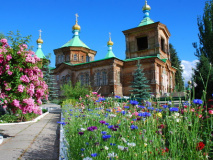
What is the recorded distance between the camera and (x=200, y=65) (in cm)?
1198

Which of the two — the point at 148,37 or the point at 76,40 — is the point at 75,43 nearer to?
the point at 76,40

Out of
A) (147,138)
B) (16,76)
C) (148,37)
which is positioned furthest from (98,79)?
(147,138)

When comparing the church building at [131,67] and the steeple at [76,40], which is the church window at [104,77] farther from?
the steeple at [76,40]

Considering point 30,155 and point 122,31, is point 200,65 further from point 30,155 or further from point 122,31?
point 122,31

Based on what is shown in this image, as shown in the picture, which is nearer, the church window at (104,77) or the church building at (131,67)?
the church building at (131,67)

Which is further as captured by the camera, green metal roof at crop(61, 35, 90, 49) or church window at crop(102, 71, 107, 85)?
green metal roof at crop(61, 35, 90, 49)

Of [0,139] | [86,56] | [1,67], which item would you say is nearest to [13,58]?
[1,67]

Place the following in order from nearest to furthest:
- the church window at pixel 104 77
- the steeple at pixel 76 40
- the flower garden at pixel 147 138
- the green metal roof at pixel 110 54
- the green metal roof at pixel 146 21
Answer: the flower garden at pixel 147 138 < the church window at pixel 104 77 < the green metal roof at pixel 146 21 < the green metal roof at pixel 110 54 < the steeple at pixel 76 40

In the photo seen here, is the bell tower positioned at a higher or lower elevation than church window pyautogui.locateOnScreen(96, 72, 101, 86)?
higher

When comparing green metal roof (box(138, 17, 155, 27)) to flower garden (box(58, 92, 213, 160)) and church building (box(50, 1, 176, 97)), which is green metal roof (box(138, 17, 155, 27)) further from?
flower garden (box(58, 92, 213, 160))

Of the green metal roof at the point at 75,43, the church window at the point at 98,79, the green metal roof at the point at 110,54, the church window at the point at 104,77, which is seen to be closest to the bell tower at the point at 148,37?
the church window at the point at 104,77

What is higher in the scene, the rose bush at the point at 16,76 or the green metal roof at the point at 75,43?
the green metal roof at the point at 75,43

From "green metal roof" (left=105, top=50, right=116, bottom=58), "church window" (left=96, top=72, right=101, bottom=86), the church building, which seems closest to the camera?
the church building

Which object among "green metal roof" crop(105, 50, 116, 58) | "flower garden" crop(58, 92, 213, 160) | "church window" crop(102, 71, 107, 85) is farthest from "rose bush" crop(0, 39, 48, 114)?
"green metal roof" crop(105, 50, 116, 58)
